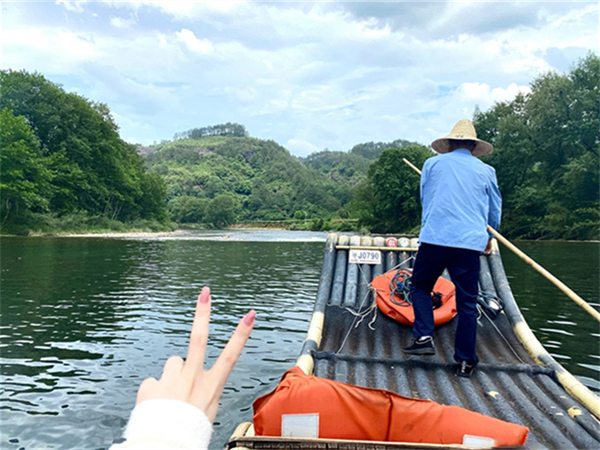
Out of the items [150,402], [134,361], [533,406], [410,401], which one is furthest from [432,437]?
[134,361]

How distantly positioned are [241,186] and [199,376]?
157 meters

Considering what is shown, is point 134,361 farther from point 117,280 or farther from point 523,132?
point 523,132

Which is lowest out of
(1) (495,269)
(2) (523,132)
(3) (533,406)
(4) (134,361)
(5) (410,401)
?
(4) (134,361)

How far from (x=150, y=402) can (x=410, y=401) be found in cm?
239

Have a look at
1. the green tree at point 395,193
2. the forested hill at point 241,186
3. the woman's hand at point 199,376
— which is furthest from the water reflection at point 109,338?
the forested hill at point 241,186

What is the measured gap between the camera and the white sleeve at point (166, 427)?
0.98 metres

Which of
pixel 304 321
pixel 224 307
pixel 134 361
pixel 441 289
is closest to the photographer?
pixel 441 289

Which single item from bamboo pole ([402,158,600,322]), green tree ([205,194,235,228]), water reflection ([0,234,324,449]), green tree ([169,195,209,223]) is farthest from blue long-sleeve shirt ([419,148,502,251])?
green tree ([169,195,209,223])

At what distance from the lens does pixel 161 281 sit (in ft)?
50.0

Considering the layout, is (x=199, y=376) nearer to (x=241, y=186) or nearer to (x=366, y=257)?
(x=366, y=257)

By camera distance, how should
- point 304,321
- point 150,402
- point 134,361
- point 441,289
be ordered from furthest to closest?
1. point 304,321
2. point 134,361
3. point 441,289
4. point 150,402

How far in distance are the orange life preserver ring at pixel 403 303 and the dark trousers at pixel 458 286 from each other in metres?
0.63

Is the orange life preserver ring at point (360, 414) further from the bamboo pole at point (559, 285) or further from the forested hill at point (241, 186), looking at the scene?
the forested hill at point (241, 186)

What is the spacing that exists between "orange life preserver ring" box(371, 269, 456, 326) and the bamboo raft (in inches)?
5.1
